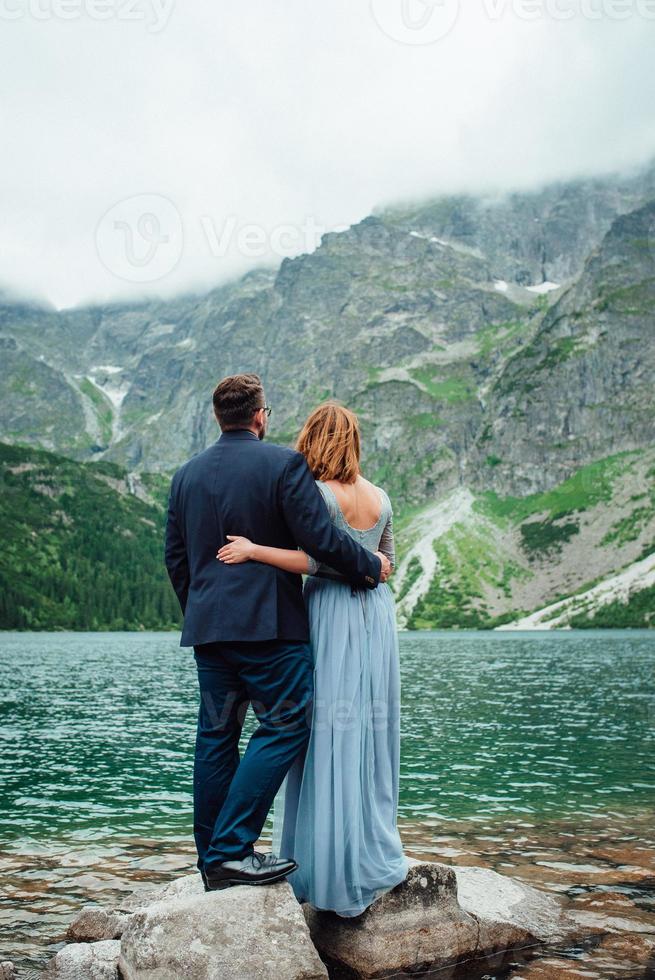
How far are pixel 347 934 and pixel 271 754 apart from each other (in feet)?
6.85

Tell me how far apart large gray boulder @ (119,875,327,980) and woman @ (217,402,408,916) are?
0.72 metres

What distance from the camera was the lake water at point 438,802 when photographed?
11227 mm

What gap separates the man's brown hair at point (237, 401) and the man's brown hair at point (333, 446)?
0.58m

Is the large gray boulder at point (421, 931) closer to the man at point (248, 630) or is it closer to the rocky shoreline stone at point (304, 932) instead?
the rocky shoreline stone at point (304, 932)

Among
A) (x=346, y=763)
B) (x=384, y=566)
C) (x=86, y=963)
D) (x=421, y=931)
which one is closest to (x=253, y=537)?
(x=384, y=566)

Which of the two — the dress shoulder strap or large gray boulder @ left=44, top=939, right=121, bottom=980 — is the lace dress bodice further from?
large gray boulder @ left=44, top=939, right=121, bottom=980

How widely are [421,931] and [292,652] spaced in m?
3.15

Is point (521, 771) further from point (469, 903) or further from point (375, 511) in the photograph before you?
point (375, 511)

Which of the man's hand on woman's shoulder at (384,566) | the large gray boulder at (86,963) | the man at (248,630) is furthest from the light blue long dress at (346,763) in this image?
the large gray boulder at (86,963)

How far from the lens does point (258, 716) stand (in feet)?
24.8

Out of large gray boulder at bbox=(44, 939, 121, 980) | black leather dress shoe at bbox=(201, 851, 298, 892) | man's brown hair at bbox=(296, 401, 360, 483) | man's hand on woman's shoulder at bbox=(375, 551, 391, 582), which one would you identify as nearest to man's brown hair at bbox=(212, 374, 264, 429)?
man's brown hair at bbox=(296, 401, 360, 483)

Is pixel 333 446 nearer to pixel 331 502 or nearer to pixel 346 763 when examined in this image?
pixel 331 502

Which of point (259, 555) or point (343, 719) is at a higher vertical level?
point (259, 555)

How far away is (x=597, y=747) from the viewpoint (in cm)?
3070
